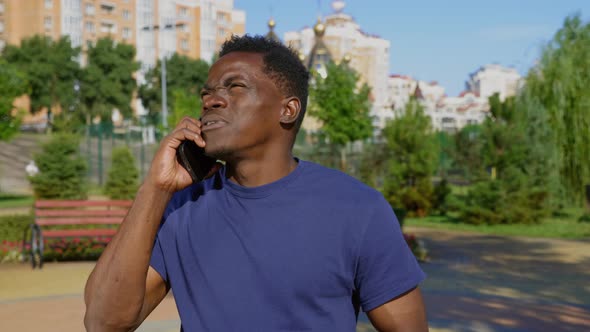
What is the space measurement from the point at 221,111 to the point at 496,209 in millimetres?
16997

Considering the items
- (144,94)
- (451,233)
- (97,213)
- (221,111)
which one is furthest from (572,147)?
(144,94)

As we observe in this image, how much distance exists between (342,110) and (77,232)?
54.9 feet

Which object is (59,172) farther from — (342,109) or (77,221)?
(342,109)

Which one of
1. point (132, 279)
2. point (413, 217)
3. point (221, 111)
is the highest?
point (221, 111)

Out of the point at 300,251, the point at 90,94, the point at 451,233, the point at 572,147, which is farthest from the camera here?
the point at 90,94

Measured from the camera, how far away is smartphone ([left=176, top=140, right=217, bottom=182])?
211 cm

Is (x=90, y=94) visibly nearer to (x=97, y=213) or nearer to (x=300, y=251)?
(x=97, y=213)

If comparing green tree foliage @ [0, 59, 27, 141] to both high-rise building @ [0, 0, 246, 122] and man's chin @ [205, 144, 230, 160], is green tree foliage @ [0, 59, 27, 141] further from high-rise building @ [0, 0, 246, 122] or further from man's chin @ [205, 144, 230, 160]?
high-rise building @ [0, 0, 246, 122]

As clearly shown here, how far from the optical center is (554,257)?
12.2 metres

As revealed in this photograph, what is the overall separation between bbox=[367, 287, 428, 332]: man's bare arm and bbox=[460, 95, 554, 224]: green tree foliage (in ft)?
54.4

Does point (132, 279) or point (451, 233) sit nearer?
point (132, 279)

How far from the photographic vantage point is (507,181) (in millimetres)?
18156

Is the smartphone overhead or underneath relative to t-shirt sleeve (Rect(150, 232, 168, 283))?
overhead

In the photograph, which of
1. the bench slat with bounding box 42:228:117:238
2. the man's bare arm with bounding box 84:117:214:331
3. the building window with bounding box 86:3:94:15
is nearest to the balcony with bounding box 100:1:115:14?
the building window with bounding box 86:3:94:15
